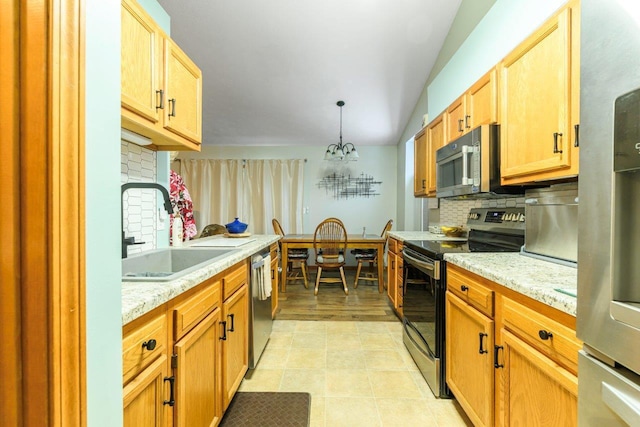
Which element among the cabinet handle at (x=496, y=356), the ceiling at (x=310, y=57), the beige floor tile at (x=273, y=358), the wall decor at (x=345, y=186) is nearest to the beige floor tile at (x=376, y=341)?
the beige floor tile at (x=273, y=358)

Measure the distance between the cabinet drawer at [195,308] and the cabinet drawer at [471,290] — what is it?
1174mm

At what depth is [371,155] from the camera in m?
5.64

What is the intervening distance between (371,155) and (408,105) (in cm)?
150

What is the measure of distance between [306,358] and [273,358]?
0.25 meters

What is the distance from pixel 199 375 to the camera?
114 centimetres

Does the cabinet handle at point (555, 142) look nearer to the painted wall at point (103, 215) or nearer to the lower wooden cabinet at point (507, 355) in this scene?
the lower wooden cabinet at point (507, 355)

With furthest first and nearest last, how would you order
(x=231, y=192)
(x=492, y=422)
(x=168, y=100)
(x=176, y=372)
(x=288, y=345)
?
(x=231, y=192), (x=288, y=345), (x=168, y=100), (x=492, y=422), (x=176, y=372)

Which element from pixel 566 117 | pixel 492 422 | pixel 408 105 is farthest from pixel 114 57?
pixel 408 105

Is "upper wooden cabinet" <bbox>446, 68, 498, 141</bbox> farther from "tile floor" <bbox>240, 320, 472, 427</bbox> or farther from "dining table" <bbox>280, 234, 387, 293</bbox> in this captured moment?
"dining table" <bbox>280, 234, 387, 293</bbox>

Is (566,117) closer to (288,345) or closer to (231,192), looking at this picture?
(288,345)

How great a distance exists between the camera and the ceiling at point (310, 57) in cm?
274

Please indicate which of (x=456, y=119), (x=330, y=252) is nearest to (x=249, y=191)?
(x=330, y=252)

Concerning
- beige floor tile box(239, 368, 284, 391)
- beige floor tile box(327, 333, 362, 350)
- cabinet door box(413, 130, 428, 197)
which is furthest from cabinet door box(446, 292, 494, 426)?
cabinet door box(413, 130, 428, 197)

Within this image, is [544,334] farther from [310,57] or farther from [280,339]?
[310,57]
